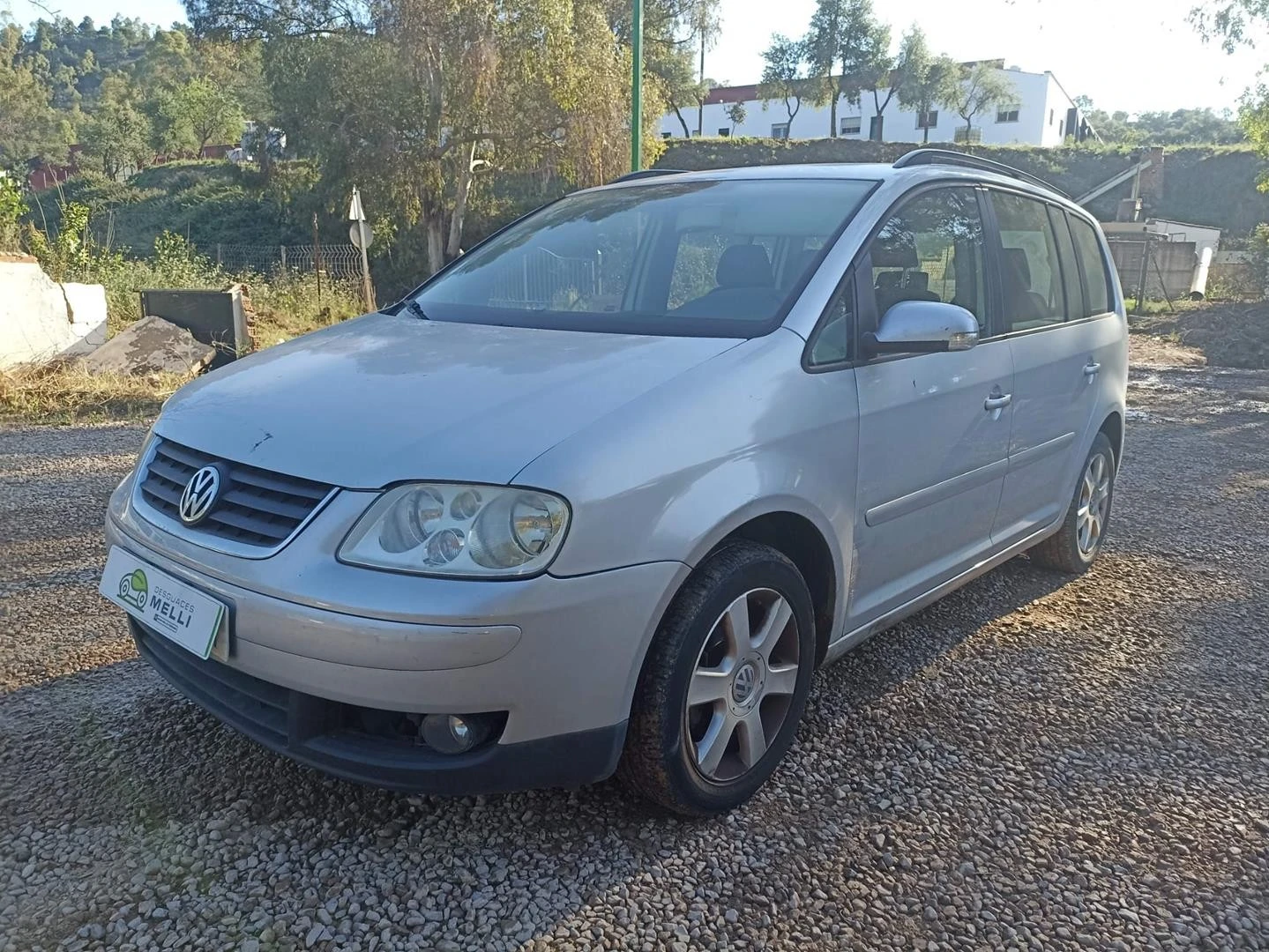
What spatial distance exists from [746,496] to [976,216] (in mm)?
1896

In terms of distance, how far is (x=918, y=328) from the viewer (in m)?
2.81

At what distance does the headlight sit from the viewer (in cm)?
205

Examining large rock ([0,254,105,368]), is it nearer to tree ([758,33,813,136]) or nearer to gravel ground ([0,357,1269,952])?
gravel ground ([0,357,1269,952])

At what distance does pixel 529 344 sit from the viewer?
2.80 m

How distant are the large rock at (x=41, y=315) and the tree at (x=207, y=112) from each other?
5429cm

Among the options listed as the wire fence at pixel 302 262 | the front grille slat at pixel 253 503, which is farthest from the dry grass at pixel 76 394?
the wire fence at pixel 302 262

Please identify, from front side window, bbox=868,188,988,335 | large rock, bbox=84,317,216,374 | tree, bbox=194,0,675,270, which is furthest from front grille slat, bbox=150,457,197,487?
tree, bbox=194,0,675,270

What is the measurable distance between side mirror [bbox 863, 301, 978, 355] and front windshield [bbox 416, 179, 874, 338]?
11.1 inches

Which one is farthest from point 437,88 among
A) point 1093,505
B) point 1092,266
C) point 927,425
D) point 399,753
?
point 399,753

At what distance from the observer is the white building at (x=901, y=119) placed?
201 feet

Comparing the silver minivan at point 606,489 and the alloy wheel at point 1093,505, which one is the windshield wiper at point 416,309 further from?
the alloy wheel at point 1093,505

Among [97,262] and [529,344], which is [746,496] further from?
[97,262]

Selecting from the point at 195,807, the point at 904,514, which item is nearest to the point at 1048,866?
the point at 904,514

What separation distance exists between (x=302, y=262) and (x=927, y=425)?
21.4 meters
